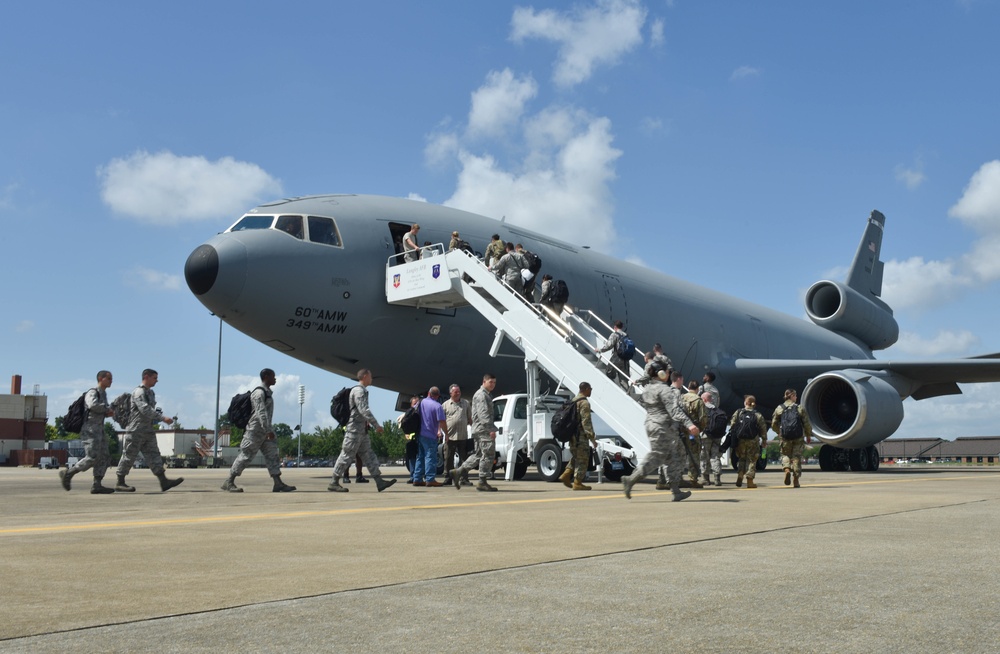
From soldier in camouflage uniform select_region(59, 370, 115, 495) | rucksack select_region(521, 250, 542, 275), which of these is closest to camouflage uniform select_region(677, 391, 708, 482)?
rucksack select_region(521, 250, 542, 275)

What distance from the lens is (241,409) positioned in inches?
454

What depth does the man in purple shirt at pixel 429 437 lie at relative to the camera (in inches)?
530

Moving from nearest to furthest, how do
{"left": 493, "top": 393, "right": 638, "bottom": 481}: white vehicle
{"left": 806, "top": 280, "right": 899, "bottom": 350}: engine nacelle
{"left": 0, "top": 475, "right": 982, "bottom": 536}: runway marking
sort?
1. {"left": 0, "top": 475, "right": 982, "bottom": 536}: runway marking
2. {"left": 493, "top": 393, "right": 638, "bottom": 481}: white vehicle
3. {"left": 806, "top": 280, "right": 899, "bottom": 350}: engine nacelle

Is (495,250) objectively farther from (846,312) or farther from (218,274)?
(846,312)

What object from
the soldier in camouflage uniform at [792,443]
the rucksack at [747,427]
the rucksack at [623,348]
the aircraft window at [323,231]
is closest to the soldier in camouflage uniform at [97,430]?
the aircraft window at [323,231]

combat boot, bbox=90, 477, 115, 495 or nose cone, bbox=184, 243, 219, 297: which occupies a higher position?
nose cone, bbox=184, 243, 219, 297

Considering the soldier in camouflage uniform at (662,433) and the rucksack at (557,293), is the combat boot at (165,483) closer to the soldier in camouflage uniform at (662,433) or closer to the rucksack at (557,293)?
the soldier in camouflage uniform at (662,433)

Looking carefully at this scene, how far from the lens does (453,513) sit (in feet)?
27.7

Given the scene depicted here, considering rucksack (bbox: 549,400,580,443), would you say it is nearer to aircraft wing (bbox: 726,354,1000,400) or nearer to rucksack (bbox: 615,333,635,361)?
rucksack (bbox: 615,333,635,361)

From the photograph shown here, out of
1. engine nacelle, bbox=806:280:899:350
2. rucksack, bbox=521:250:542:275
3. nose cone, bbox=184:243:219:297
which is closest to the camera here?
nose cone, bbox=184:243:219:297

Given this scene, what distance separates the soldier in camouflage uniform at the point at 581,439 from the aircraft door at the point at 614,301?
7.91m

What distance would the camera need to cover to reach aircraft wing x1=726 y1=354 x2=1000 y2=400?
23.3m

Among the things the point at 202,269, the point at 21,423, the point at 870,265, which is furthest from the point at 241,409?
the point at 21,423

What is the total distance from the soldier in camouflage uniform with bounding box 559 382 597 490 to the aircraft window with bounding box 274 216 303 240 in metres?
6.21
